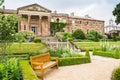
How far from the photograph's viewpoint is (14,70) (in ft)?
28.5

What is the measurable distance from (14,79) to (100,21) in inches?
2451

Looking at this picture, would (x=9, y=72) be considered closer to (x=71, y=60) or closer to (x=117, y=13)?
(x=71, y=60)

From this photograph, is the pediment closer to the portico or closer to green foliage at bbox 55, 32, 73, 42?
the portico

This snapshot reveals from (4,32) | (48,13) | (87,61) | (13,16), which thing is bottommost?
(87,61)

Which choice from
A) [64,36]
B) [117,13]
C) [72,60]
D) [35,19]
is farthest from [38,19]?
[72,60]

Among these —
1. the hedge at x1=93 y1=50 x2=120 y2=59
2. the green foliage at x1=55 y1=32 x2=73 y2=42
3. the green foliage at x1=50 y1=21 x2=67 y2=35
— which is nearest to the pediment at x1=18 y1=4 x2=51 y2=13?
the green foliage at x1=50 y1=21 x2=67 y2=35

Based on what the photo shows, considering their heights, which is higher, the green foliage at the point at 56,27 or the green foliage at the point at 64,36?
the green foliage at the point at 56,27

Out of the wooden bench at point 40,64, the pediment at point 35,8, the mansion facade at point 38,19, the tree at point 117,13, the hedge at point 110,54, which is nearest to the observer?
the wooden bench at point 40,64

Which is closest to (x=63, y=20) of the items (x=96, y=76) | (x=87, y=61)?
(x=87, y=61)

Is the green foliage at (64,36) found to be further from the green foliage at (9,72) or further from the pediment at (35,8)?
the green foliage at (9,72)

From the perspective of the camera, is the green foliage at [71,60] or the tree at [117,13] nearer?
the green foliage at [71,60]

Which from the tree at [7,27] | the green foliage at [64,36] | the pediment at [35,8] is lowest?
the green foliage at [64,36]

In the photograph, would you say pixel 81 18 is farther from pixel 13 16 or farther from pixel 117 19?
pixel 13 16

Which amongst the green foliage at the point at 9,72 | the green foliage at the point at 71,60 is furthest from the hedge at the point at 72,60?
the green foliage at the point at 9,72
